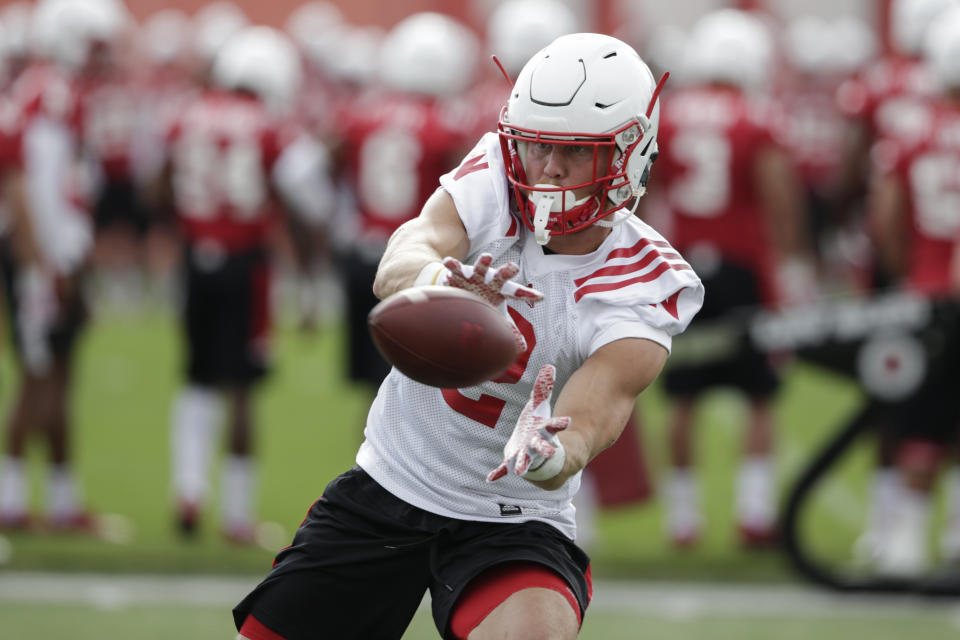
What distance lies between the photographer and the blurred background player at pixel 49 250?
19.5 feet

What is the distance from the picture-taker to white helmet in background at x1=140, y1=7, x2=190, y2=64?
1876 cm

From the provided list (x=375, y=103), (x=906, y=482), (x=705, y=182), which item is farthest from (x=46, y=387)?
(x=906, y=482)

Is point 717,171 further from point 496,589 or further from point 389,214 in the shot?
point 496,589

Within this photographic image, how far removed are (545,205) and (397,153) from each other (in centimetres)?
382

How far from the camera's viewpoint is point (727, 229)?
637 centimetres

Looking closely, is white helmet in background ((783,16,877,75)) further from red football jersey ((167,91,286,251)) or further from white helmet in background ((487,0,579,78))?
red football jersey ((167,91,286,251))

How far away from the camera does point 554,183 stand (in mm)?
2764

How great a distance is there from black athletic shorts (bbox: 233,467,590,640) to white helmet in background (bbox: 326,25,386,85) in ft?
38.6

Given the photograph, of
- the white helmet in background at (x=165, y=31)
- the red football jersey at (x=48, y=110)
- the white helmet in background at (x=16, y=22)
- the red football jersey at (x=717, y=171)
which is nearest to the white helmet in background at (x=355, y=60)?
the white helmet in background at (x=165, y=31)

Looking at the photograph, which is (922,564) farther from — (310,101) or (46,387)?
(310,101)

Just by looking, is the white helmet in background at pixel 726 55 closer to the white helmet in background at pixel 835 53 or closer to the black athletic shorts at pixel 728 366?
the black athletic shorts at pixel 728 366

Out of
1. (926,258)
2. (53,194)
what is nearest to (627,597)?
(926,258)

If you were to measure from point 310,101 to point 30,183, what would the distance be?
9.12 m

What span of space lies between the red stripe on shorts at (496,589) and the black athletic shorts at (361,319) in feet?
11.7
